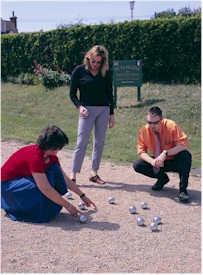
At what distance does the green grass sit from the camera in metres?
9.31

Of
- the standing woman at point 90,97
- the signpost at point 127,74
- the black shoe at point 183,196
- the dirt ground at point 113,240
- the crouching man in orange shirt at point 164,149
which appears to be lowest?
the dirt ground at point 113,240

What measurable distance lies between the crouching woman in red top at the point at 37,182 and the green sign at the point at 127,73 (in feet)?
27.5

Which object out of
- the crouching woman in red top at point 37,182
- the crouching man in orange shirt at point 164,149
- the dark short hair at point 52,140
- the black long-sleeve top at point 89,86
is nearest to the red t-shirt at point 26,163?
the crouching woman in red top at point 37,182

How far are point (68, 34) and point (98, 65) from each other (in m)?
11.2

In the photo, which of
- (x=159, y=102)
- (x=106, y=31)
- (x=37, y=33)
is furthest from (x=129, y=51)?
(x=37, y=33)

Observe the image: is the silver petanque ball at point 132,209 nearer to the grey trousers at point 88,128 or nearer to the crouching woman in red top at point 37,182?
the crouching woman in red top at point 37,182

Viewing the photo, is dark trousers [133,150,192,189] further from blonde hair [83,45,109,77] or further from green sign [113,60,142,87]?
green sign [113,60,142,87]

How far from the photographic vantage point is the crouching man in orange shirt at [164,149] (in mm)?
5531

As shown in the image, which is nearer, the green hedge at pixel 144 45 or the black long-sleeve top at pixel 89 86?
the black long-sleeve top at pixel 89 86

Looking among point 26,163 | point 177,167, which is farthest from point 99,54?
point 26,163

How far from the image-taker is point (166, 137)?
5.70 metres

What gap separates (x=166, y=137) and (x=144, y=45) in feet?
30.4

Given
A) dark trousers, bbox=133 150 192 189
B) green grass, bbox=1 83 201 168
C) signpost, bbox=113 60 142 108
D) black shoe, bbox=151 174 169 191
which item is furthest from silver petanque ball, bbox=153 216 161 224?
signpost, bbox=113 60 142 108

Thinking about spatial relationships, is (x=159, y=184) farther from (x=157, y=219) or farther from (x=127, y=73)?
(x=127, y=73)
